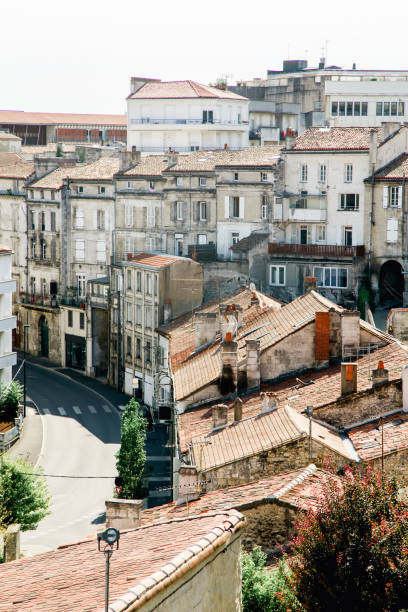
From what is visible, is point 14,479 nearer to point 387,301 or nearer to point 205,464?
point 205,464

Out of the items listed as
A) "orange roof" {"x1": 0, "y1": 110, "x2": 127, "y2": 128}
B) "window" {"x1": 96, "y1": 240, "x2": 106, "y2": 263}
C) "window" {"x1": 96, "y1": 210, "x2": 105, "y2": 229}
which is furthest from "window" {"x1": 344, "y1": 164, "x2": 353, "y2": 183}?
"orange roof" {"x1": 0, "y1": 110, "x2": 127, "y2": 128}

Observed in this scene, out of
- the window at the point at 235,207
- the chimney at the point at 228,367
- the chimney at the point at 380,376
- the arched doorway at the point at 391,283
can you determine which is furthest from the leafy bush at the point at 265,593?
the window at the point at 235,207

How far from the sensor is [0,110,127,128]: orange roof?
13475 centimetres

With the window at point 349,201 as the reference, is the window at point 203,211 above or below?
below

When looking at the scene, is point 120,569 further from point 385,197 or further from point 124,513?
point 385,197

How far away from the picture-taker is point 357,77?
106188 mm

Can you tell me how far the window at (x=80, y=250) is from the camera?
90688 millimetres

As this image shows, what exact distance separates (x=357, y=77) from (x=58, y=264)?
119ft

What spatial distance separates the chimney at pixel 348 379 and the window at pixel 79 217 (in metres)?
54.7

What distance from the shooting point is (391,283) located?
72.2 meters

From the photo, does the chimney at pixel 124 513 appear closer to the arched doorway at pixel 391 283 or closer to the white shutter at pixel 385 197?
the arched doorway at pixel 391 283

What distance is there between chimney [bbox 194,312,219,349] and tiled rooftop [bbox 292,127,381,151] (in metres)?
21.7

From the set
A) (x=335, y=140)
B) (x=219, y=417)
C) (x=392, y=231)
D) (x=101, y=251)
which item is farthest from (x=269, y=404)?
(x=101, y=251)

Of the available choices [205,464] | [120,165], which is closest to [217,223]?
[120,165]
